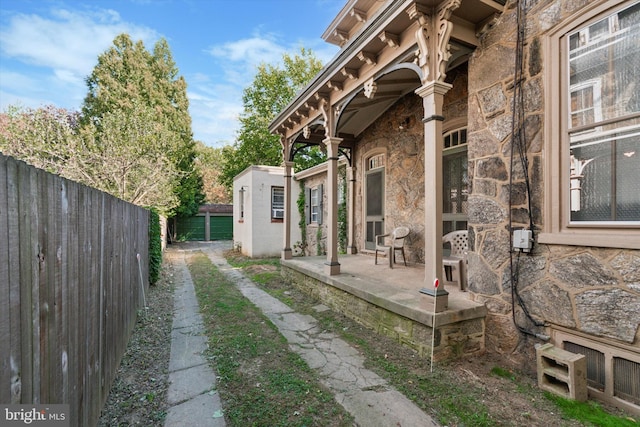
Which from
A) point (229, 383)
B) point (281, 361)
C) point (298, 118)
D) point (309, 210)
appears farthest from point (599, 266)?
point (309, 210)

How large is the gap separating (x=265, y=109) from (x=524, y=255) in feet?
56.2

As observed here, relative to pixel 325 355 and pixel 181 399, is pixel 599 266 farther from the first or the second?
pixel 181 399

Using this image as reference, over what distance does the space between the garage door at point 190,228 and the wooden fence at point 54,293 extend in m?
17.4

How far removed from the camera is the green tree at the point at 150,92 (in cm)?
1556

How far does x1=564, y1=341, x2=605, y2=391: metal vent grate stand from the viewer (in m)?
2.39

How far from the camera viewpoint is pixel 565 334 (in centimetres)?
260

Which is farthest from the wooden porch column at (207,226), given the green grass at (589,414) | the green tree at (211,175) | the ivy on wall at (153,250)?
the green grass at (589,414)

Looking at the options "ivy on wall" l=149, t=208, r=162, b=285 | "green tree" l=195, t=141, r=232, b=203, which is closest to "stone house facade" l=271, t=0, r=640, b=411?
"ivy on wall" l=149, t=208, r=162, b=285

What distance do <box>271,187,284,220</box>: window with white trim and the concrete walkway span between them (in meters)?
6.65

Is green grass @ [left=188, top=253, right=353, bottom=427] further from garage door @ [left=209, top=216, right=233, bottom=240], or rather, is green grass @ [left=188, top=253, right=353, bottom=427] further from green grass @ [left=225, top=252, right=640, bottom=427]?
garage door @ [left=209, top=216, right=233, bottom=240]

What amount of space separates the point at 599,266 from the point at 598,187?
645 millimetres

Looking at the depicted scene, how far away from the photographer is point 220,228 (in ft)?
67.0

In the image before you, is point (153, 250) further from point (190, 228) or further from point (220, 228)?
point (220, 228)

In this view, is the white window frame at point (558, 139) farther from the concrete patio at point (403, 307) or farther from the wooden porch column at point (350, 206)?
the wooden porch column at point (350, 206)
